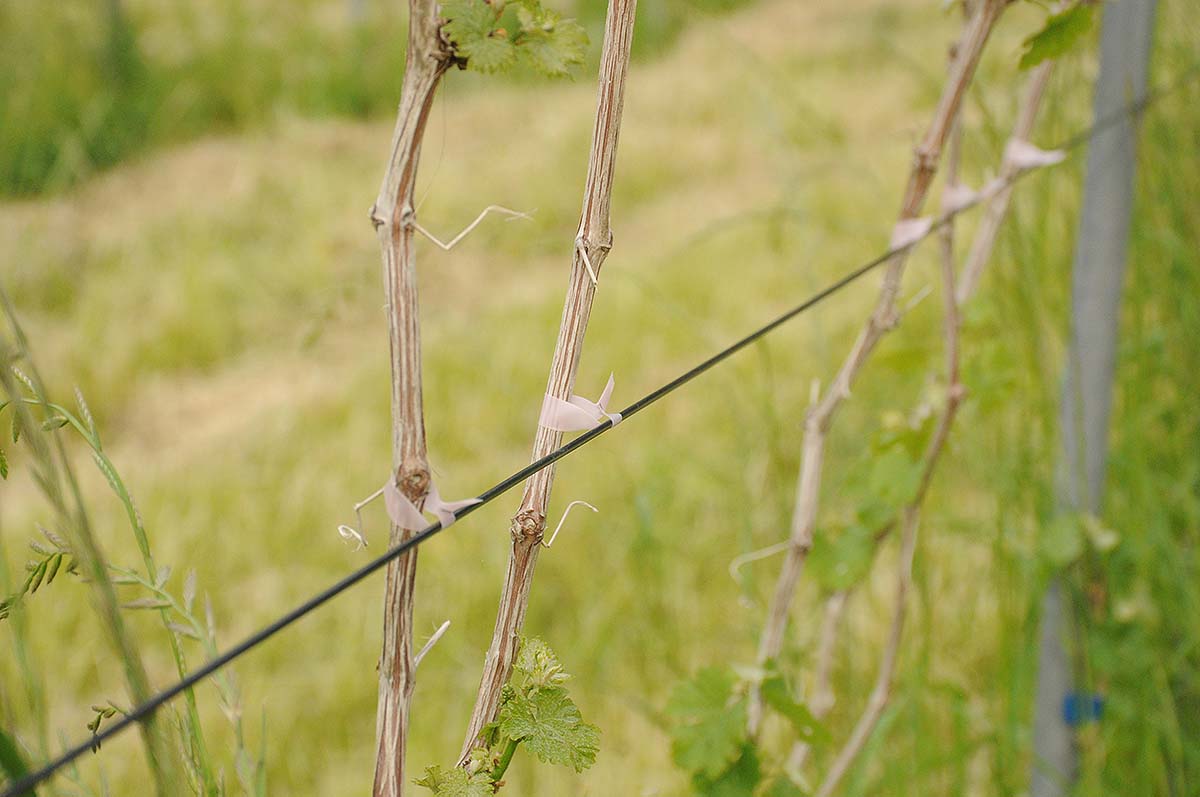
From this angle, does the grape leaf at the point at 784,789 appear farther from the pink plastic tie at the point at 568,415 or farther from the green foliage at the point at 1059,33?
the green foliage at the point at 1059,33

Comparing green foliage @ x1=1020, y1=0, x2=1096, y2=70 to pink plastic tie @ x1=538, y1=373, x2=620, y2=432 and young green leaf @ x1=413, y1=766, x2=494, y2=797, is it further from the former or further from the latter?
young green leaf @ x1=413, y1=766, x2=494, y2=797

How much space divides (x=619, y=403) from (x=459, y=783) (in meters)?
1.81

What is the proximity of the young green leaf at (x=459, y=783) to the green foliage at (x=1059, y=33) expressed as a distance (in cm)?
50

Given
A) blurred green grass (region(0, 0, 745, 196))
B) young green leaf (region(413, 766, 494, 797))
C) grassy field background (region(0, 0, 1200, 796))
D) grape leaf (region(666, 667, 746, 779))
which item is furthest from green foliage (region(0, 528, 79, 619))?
blurred green grass (region(0, 0, 745, 196))

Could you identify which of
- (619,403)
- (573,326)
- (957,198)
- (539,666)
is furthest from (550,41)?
(619,403)

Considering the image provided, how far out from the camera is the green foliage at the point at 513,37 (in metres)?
0.35

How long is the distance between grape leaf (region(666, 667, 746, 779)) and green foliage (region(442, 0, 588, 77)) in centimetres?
40

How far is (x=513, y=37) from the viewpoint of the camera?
1.31ft

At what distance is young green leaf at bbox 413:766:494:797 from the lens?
14.7 inches

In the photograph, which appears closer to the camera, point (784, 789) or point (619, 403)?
point (784, 789)

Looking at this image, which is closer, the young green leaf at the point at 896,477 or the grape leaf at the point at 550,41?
the grape leaf at the point at 550,41

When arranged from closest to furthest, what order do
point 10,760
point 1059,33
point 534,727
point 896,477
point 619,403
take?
point 10,760 → point 534,727 → point 1059,33 → point 896,477 → point 619,403

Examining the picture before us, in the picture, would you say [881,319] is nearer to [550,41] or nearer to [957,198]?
[957,198]

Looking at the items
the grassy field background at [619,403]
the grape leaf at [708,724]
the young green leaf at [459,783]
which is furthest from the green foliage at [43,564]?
→ the grape leaf at [708,724]
